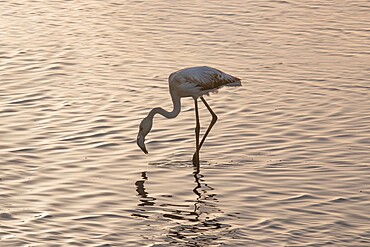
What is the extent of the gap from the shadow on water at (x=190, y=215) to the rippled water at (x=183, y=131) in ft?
0.07

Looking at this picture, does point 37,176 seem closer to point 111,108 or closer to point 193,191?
point 193,191

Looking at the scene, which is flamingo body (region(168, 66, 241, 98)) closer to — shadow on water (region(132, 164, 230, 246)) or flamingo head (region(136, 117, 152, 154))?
flamingo head (region(136, 117, 152, 154))

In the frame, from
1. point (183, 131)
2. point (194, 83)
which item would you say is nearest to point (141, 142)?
point (194, 83)

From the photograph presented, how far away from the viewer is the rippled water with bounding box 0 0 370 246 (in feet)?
33.7

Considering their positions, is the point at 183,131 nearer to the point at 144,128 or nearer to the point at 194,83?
the point at 194,83

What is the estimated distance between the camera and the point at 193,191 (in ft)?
37.4

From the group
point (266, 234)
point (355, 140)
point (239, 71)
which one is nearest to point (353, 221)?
point (266, 234)

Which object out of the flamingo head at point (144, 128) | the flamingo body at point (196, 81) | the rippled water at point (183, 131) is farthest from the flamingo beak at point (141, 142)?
the flamingo body at point (196, 81)

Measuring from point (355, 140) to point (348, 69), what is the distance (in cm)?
346

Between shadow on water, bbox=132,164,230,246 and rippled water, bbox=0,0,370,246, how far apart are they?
0.07 feet

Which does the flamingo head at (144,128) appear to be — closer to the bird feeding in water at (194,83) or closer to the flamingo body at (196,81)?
the bird feeding in water at (194,83)

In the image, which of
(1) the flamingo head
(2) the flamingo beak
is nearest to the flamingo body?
(1) the flamingo head

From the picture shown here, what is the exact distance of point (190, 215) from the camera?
1064 cm

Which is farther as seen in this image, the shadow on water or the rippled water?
the rippled water
